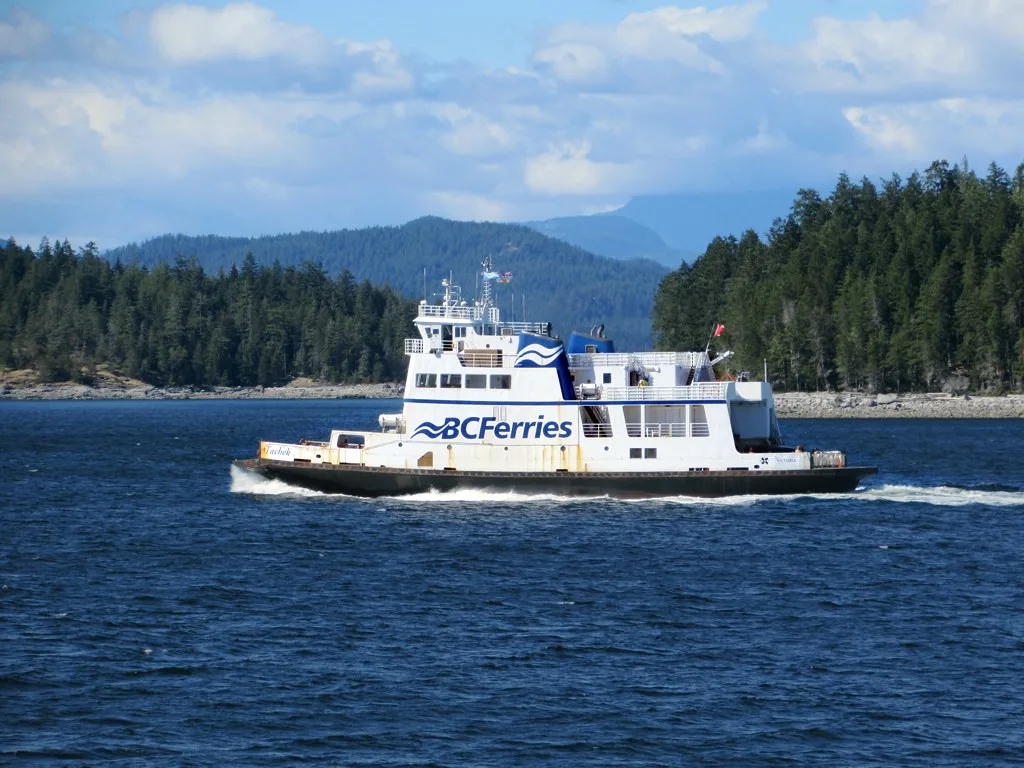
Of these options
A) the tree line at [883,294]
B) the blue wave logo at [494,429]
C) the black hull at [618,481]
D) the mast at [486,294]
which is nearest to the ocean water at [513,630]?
the black hull at [618,481]

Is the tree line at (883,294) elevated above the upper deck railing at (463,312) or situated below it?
above

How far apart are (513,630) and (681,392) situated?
18741mm

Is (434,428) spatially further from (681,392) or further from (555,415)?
(681,392)

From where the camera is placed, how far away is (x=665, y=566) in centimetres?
3478

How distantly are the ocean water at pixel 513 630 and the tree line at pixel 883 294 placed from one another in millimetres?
63851

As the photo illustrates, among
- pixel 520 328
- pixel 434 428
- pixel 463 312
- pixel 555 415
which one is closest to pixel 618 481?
pixel 555 415

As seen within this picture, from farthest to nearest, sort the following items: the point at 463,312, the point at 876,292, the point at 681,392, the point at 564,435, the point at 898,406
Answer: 1. the point at 876,292
2. the point at 898,406
3. the point at 463,312
4. the point at 564,435
5. the point at 681,392

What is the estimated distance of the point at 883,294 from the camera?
4658 inches

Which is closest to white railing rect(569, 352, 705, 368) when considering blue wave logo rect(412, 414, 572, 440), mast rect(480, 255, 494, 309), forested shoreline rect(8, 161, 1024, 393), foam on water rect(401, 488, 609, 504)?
blue wave logo rect(412, 414, 572, 440)

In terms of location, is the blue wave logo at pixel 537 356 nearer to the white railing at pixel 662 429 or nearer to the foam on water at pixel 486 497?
the white railing at pixel 662 429

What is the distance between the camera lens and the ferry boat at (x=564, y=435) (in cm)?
4503

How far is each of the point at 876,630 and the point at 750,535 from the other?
11.6 meters

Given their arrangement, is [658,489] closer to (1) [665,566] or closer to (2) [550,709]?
(1) [665,566]

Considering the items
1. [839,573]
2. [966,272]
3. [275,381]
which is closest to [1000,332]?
[966,272]
